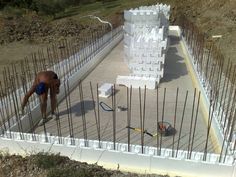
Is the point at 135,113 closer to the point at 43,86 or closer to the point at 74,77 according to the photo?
the point at 43,86

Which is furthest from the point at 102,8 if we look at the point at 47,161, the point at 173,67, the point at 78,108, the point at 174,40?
the point at 47,161

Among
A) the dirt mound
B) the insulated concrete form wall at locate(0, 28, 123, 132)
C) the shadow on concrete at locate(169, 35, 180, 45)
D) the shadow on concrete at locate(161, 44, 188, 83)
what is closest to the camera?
the insulated concrete form wall at locate(0, 28, 123, 132)

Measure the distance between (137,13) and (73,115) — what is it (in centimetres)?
374

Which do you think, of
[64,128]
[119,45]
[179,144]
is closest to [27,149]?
[64,128]

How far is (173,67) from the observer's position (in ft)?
34.2

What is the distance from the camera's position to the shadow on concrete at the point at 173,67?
31.4 ft

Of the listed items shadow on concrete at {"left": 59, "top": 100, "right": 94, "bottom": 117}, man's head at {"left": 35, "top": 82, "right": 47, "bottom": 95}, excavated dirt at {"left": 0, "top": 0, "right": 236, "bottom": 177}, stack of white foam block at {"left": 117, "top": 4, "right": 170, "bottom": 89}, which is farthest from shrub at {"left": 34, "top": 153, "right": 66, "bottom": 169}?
excavated dirt at {"left": 0, "top": 0, "right": 236, "bottom": 177}

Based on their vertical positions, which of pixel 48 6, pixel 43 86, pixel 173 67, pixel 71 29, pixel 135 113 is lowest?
pixel 71 29

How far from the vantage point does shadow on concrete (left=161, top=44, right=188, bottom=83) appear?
9584 millimetres

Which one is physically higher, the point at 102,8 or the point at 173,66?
the point at 173,66

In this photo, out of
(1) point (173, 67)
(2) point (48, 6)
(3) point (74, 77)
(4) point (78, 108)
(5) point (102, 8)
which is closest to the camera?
(4) point (78, 108)

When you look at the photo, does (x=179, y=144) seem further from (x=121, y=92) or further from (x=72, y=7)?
(x=72, y=7)

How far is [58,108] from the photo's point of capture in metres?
7.64

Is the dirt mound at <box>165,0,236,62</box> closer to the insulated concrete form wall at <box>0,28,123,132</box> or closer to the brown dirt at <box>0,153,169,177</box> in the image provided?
the insulated concrete form wall at <box>0,28,123,132</box>
